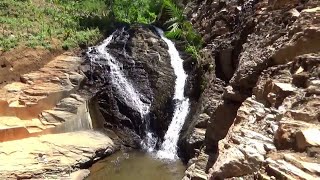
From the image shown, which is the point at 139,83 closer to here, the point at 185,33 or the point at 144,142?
the point at 144,142

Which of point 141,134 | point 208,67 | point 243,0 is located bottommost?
point 141,134

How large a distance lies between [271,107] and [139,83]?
984 cm

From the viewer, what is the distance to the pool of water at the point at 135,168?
11.2 meters

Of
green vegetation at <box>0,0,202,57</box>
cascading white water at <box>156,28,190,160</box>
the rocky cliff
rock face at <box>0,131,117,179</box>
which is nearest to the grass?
green vegetation at <box>0,0,202,57</box>

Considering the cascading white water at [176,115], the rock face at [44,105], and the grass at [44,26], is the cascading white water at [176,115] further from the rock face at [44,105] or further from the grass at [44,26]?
the grass at [44,26]

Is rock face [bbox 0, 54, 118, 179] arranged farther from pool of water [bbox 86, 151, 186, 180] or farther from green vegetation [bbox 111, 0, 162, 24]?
green vegetation [bbox 111, 0, 162, 24]

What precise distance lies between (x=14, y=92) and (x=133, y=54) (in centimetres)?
567

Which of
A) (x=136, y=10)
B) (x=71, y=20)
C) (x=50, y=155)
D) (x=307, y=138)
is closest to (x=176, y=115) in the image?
(x=50, y=155)

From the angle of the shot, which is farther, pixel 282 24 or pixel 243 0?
pixel 243 0

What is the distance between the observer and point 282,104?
572 cm

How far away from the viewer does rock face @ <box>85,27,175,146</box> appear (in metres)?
14.4

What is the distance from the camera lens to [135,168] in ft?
38.5

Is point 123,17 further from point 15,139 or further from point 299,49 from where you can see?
point 299,49

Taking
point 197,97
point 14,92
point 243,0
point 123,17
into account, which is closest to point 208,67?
point 197,97
